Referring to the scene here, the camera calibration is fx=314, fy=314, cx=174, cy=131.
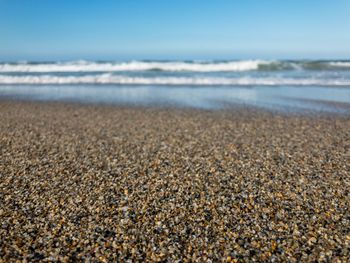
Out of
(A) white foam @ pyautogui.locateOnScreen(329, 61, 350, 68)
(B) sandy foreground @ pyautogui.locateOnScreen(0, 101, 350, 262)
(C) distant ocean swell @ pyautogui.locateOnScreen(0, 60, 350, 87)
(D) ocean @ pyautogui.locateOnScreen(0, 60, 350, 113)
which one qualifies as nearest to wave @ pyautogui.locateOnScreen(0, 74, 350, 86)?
(D) ocean @ pyautogui.locateOnScreen(0, 60, 350, 113)

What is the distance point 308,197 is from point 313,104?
31.0 ft

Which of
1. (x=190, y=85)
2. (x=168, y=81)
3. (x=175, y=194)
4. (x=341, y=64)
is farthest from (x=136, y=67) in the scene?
(x=175, y=194)

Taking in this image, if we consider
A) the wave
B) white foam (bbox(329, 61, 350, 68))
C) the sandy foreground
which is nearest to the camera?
the sandy foreground

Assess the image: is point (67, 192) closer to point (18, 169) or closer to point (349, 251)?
point (18, 169)

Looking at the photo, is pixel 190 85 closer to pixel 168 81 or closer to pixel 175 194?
pixel 168 81

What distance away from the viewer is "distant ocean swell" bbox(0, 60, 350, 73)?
33531 millimetres

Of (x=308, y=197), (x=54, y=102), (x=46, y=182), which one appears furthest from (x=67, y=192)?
(x=54, y=102)

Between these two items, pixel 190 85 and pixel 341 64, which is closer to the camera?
pixel 190 85

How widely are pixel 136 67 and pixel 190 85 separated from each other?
16080 millimetres

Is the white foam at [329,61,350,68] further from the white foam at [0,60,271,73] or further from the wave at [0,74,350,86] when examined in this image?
the wave at [0,74,350,86]

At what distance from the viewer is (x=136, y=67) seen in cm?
3538

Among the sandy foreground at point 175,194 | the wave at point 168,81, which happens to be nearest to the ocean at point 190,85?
the wave at point 168,81

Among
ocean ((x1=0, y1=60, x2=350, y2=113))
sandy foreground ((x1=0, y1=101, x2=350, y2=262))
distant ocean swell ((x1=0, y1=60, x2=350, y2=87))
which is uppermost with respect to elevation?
distant ocean swell ((x1=0, y1=60, x2=350, y2=87))

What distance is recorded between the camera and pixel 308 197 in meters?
4.39
